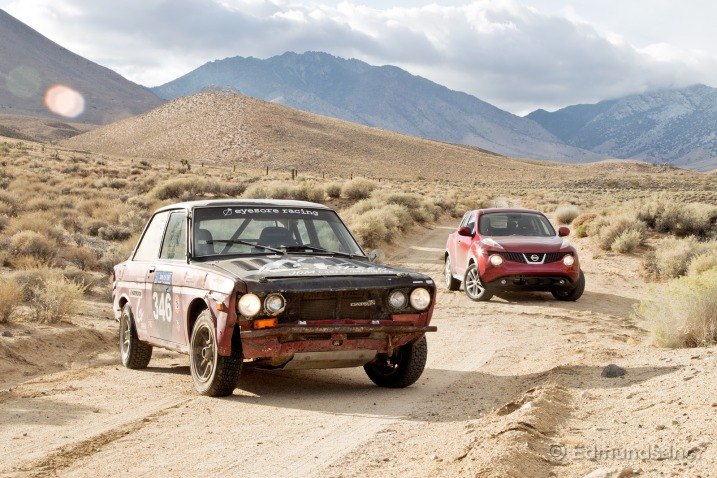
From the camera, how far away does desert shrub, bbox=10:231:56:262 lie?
18141 millimetres

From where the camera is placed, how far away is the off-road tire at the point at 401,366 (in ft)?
25.9

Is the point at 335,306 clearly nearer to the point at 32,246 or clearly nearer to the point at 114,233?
the point at 32,246

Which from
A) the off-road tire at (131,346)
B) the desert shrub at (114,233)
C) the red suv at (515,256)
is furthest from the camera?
the desert shrub at (114,233)

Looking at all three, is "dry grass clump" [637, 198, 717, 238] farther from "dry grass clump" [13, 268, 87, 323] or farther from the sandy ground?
"dry grass clump" [13, 268, 87, 323]

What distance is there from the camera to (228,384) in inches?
290

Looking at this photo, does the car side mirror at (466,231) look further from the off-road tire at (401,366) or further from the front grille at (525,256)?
the off-road tire at (401,366)

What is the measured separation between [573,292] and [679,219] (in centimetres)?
1213

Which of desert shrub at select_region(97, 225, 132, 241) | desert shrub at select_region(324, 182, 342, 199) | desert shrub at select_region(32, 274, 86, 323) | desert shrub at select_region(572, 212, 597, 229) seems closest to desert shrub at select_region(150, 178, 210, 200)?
desert shrub at select_region(324, 182, 342, 199)

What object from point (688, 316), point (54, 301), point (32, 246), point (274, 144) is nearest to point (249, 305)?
point (688, 316)

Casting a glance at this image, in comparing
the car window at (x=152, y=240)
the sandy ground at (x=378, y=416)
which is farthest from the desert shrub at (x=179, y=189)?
the car window at (x=152, y=240)

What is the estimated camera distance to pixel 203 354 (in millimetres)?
7668

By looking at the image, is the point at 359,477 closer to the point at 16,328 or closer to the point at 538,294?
the point at 16,328

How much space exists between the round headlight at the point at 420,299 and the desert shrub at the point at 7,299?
654 centimetres

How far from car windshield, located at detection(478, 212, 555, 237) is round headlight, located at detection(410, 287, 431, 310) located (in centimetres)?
900
